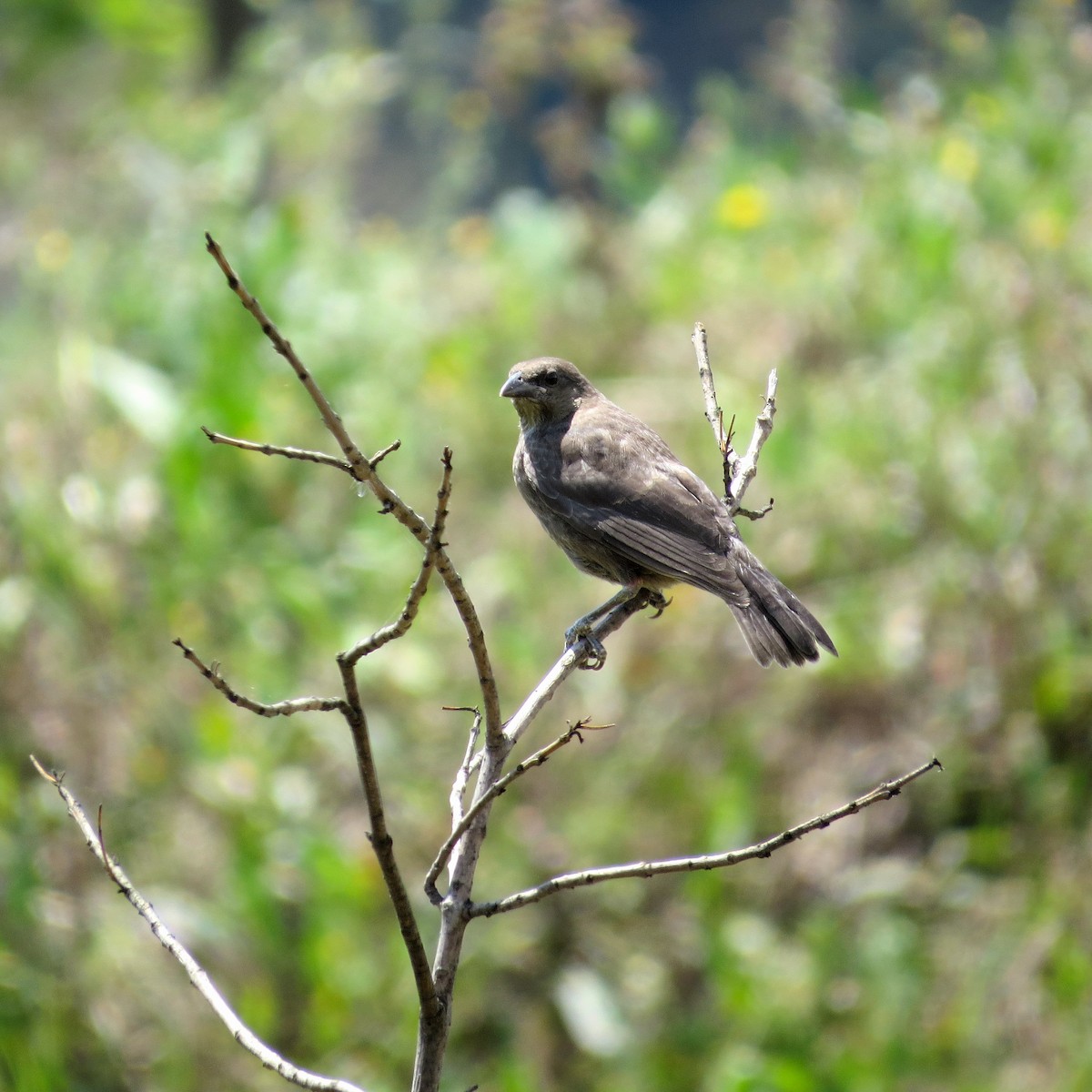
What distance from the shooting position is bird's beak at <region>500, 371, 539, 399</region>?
156 inches

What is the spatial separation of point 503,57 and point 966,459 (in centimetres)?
405

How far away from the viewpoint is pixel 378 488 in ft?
5.45

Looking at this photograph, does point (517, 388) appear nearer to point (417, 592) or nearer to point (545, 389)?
point (545, 389)

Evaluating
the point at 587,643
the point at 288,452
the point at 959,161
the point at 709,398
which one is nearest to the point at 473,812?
the point at 288,452

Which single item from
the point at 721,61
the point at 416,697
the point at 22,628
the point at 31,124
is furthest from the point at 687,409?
the point at 31,124

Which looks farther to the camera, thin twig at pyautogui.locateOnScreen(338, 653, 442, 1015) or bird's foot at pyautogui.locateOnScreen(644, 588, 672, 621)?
bird's foot at pyautogui.locateOnScreen(644, 588, 672, 621)

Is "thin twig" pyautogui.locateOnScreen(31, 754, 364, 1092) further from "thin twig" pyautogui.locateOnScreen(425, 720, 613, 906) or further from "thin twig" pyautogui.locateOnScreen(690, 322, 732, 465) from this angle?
"thin twig" pyautogui.locateOnScreen(690, 322, 732, 465)

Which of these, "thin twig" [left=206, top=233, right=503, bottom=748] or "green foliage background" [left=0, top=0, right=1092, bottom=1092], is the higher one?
"green foliage background" [left=0, top=0, right=1092, bottom=1092]

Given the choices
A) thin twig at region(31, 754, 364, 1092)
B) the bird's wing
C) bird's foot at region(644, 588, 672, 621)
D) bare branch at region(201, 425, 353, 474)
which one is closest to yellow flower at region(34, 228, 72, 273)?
the bird's wing

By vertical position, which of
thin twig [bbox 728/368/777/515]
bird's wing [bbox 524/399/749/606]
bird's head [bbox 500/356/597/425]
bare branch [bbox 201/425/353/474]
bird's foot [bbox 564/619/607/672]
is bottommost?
bare branch [bbox 201/425/353/474]

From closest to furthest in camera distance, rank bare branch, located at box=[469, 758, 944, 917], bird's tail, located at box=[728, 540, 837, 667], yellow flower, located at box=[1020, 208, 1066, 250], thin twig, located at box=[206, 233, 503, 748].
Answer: thin twig, located at box=[206, 233, 503, 748] < bare branch, located at box=[469, 758, 944, 917] < bird's tail, located at box=[728, 540, 837, 667] < yellow flower, located at box=[1020, 208, 1066, 250]

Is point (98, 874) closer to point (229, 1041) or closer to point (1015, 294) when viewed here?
point (229, 1041)

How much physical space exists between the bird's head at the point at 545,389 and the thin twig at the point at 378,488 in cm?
217

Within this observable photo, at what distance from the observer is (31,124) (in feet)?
34.9
